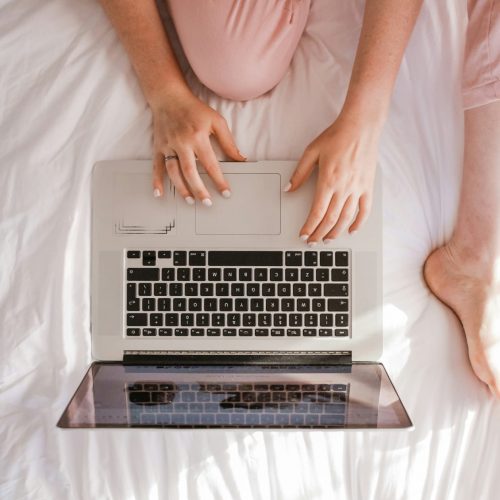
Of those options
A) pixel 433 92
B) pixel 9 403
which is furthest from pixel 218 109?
pixel 9 403

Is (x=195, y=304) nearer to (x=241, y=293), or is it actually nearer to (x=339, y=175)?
(x=241, y=293)

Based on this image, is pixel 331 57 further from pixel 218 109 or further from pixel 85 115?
pixel 85 115

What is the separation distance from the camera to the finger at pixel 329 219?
87 cm

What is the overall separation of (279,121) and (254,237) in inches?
8.0

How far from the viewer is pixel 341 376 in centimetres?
88

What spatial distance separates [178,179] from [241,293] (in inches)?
7.9

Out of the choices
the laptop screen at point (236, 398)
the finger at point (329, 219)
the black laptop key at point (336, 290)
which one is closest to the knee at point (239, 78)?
the finger at point (329, 219)

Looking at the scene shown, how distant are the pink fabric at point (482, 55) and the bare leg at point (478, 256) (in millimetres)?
21

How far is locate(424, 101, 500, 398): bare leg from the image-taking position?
0.91 m

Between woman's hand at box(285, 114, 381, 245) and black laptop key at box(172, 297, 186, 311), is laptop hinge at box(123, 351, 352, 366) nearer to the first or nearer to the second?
black laptop key at box(172, 297, 186, 311)

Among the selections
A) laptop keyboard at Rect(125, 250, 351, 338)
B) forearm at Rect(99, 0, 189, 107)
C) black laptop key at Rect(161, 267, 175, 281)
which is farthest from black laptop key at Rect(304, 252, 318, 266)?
forearm at Rect(99, 0, 189, 107)

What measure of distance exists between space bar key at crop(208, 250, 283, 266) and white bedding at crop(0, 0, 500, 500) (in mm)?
165

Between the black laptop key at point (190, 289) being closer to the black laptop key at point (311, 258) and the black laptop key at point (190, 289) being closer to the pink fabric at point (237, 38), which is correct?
the black laptop key at point (311, 258)

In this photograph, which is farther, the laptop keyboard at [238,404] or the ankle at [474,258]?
the ankle at [474,258]
